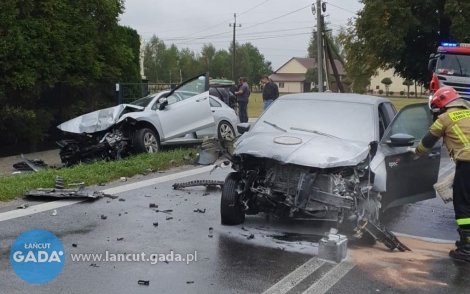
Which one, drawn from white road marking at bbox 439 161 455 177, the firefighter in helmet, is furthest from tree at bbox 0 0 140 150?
the firefighter in helmet

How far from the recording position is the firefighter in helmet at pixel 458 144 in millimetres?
5691

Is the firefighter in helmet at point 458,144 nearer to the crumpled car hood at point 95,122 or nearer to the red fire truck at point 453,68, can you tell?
the crumpled car hood at point 95,122

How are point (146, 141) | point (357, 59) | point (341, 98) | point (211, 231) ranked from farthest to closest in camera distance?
1. point (357, 59)
2. point (146, 141)
3. point (341, 98)
4. point (211, 231)

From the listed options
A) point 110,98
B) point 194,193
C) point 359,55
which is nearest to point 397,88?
point 359,55

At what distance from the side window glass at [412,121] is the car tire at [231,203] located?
6.85ft

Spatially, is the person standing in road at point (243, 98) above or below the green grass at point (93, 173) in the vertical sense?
above

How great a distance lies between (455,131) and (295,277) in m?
2.35

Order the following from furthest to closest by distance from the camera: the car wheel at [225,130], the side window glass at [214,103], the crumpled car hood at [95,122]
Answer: the side window glass at [214,103], the car wheel at [225,130], the crumpled car hood at [95,122]

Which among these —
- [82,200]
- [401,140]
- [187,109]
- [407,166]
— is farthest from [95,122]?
[401,140]

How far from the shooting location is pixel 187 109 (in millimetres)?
12875

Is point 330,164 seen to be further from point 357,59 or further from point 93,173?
point 357,59

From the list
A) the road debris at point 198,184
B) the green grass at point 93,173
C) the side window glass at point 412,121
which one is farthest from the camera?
the road debris at point 198,184

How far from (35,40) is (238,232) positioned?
32.3ft

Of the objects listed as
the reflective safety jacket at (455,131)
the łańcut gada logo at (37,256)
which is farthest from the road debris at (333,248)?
the łańcut gada logo at (37,256)
